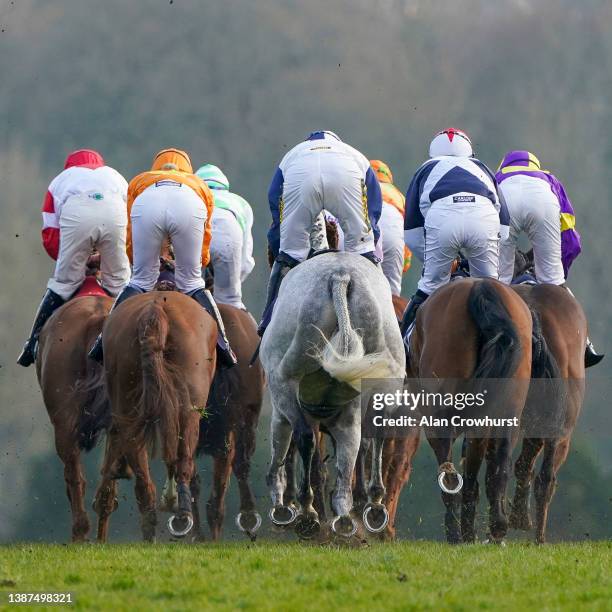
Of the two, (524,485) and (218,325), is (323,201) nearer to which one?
(218,325)

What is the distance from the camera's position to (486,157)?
19.9 meters

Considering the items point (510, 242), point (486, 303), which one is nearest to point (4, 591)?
point (486, 303)


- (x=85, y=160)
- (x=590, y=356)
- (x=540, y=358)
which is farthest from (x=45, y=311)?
(x=590, y=356)

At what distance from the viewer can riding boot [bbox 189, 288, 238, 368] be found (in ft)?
35.9

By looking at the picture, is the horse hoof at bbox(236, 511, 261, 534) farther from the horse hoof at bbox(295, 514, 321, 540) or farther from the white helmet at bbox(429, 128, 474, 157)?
the white helmet at bbox(429, 128, 474, 157)

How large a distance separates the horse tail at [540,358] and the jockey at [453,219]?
31.8 inches

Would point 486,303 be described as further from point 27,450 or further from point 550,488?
point 27,450

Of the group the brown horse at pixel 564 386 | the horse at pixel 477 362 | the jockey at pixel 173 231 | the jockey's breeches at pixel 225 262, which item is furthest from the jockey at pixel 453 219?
the jockey's breeches at pixel 225 262

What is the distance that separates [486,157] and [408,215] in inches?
329

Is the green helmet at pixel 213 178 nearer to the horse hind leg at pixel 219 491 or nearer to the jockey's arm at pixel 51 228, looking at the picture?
the jockey's arm at pixel 51 228

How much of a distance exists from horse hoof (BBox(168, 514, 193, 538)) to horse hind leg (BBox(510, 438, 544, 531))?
2.67m

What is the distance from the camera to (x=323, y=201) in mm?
10109

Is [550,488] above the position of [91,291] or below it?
below

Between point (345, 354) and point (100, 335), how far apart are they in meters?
2.40
